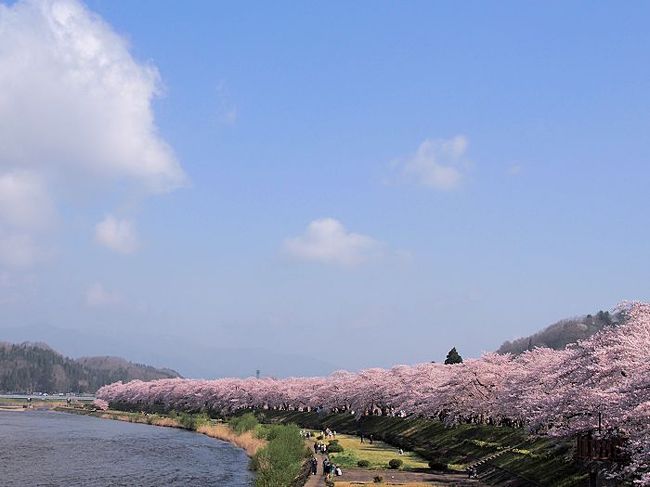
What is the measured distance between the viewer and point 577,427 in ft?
125

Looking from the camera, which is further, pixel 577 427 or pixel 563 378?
pixel 563 378

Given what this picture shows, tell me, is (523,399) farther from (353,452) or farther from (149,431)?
(149,431)

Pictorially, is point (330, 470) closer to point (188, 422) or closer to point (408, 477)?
point (408, 477)

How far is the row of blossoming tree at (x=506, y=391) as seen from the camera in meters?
33.7

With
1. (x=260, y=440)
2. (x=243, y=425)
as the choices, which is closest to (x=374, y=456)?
(x=260, y=440)

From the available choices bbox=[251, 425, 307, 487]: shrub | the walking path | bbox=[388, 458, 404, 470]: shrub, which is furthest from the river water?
bbox=[388, 458, 404, 470]: shrub

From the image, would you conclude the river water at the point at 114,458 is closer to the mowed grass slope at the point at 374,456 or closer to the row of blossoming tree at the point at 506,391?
the mowed grass slope at the point at 374,456

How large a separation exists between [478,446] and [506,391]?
688 cm

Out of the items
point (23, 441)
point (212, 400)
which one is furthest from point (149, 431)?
point (212, 400)

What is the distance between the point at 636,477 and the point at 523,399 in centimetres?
1788

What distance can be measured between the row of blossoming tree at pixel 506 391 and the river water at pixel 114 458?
2297 cm

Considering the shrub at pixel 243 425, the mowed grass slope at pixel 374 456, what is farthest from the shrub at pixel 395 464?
the shrub at pixel 243 425

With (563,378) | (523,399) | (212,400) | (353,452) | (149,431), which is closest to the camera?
(563,378)

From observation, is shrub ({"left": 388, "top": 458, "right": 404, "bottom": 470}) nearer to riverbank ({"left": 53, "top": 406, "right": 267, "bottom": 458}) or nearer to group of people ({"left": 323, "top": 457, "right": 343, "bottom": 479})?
group of people ({"left": 323, "top": 457, "right": 343, "bottom": 479})
